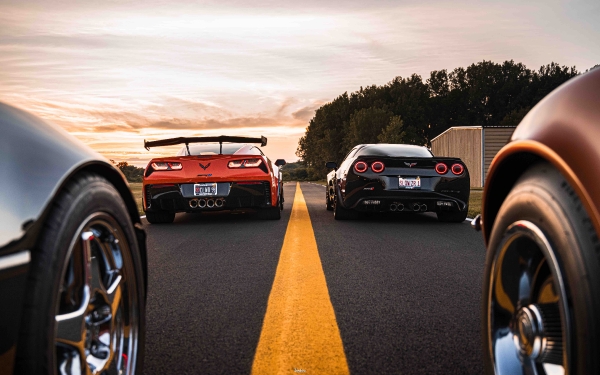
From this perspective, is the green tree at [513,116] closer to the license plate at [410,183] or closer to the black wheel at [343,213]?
the black wheel at [343,213]

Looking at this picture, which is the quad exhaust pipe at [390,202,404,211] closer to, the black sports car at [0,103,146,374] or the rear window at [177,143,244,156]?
the rear window at [177,143,244,156]

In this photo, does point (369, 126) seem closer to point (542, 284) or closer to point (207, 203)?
point (207, 203)

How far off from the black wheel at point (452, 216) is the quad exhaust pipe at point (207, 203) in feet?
10.8

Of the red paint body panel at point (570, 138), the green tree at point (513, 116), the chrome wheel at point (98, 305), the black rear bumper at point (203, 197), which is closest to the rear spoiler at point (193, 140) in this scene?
the black rear bumper at point (203, 197)

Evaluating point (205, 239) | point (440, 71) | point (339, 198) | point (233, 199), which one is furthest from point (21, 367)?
point (440, 71)

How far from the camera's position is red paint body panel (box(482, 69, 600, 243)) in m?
1.36

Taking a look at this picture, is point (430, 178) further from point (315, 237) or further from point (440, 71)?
point (440, 71)

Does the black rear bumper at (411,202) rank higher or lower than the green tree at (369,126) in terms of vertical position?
lower

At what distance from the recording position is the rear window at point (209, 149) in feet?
28.9

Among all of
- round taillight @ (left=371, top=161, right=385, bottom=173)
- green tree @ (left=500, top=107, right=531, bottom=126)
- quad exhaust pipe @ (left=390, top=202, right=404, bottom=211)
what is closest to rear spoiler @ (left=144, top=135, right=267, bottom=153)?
round taillight @ (left=371, top=161, right=385, bottom=173)

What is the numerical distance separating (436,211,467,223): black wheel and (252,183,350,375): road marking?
420cm

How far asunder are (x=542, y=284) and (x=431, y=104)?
80533 millimetres

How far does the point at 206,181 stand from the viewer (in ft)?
27.2

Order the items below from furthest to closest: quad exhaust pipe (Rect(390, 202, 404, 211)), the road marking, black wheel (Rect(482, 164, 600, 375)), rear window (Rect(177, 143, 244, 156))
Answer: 1. rear window (Rect(177, 143, 244, 156))
2. quad exhaust pipe (Rect(390, 202, 404, 211))
3. the road marking
4. black wheel (Rect(482, 164, 600, 375))
